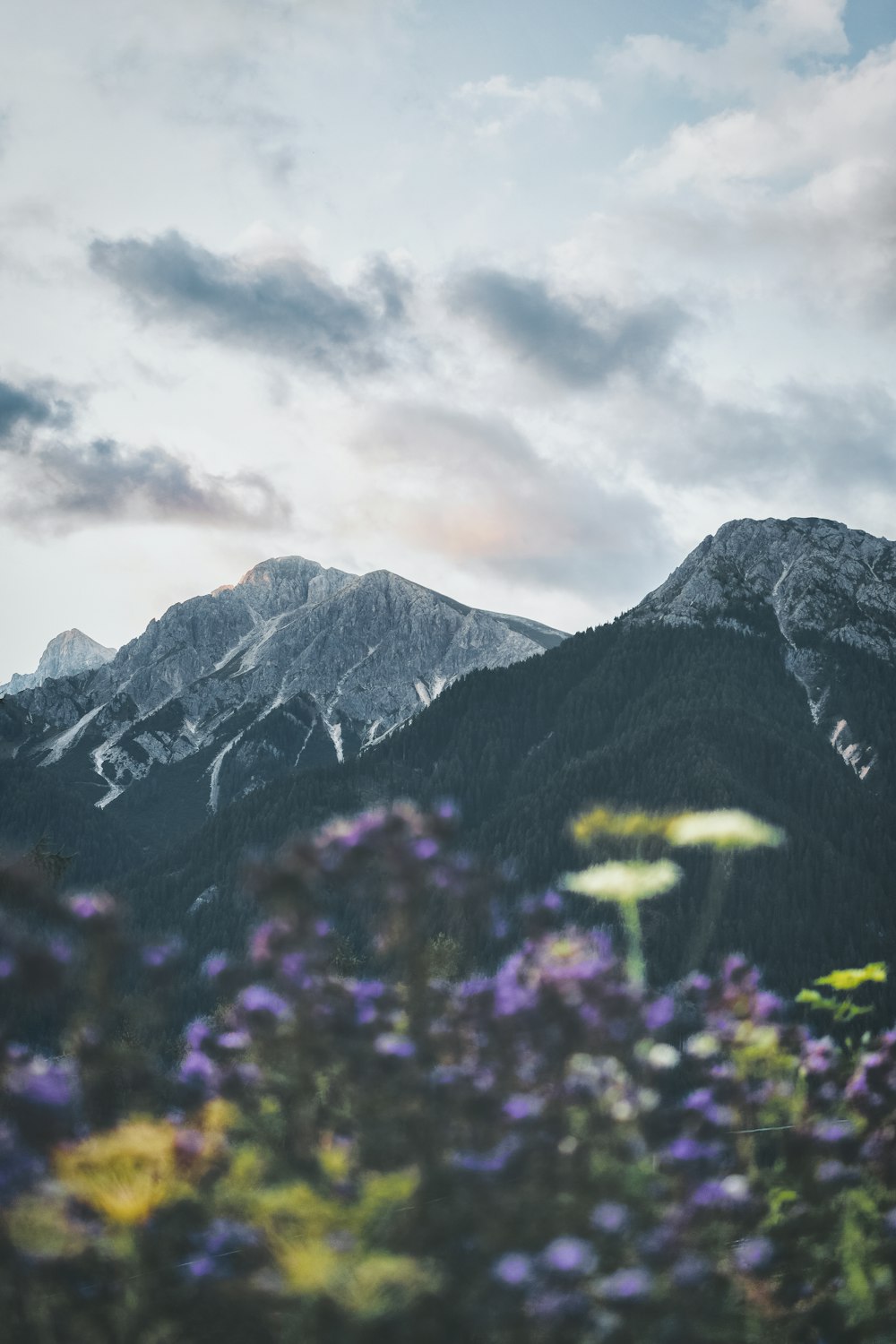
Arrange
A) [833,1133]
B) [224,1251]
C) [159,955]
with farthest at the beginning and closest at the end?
[159,955], [833,1133], [224,1251]

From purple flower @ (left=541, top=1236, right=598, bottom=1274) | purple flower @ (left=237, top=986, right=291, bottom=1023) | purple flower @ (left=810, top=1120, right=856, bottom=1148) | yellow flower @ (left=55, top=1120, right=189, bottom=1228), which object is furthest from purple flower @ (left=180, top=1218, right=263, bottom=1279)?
purple flower @ (left=810, top=1120, right=856, bottom=1148)

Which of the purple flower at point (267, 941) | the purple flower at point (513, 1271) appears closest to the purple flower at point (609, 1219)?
the purple flower at point (513, 1271)

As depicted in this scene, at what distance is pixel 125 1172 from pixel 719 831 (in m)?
5.50

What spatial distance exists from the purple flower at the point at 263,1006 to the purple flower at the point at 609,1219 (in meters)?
2.24

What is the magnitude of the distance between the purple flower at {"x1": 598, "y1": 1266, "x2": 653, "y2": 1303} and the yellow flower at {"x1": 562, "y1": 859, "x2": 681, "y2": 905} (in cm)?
285

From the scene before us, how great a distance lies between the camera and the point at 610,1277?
4668 mm

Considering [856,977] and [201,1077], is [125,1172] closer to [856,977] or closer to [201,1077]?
[201,1077]

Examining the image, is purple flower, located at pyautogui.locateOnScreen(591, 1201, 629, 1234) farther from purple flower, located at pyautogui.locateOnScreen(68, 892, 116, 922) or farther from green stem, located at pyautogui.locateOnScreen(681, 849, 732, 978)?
green stem, located at pyautogui.locateOnScreen(681, 849, 732, 978)

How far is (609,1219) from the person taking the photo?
4.73 metres

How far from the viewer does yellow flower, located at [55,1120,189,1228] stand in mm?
4754

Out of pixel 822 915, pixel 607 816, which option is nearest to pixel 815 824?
pixel 822 915

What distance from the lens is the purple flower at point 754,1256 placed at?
5113 mm

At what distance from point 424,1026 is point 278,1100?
4.50ft

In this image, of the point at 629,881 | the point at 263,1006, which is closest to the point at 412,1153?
the point at 263,1006
